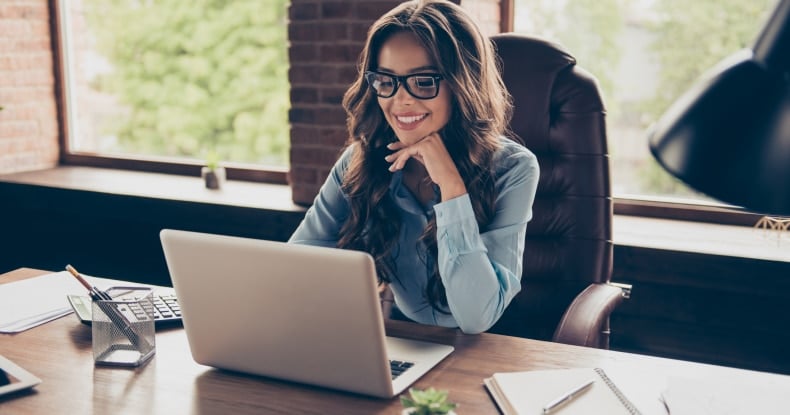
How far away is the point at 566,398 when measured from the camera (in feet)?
3.88

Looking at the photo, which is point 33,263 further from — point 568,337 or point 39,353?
point 568,337

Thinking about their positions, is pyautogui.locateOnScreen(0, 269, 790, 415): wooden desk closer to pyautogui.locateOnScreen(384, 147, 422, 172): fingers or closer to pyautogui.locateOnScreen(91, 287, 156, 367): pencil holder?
pyautogui.locateOnScreen(91, 287, 156, 367): pencil holder

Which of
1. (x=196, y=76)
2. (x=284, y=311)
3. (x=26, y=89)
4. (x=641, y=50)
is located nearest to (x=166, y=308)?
(x=284, y=311)

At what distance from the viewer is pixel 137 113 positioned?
3.60 meters

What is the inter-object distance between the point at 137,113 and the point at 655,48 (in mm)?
2197

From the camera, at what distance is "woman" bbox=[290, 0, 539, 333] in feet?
5.27

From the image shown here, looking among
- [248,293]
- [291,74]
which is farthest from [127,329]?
[291,74]

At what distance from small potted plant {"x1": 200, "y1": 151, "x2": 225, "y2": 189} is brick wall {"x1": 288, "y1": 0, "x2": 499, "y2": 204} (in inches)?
16.0

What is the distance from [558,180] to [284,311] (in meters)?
1.00

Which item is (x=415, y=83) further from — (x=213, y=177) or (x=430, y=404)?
(x=213, y=177)

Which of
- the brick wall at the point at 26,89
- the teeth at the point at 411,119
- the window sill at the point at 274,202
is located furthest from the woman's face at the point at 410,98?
the brick wall at the point at 26,89

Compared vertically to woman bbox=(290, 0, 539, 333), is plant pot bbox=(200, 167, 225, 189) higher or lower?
lower

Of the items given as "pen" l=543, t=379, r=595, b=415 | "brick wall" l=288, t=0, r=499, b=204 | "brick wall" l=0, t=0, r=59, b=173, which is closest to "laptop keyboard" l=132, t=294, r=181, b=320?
"pen" l=543, t=379, r=595, b=415

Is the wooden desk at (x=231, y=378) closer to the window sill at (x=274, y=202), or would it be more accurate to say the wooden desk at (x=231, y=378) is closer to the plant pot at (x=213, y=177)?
the window sill at (x=274, y=202)
